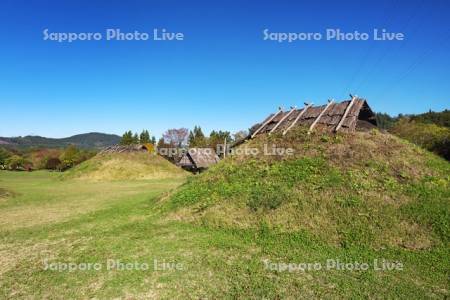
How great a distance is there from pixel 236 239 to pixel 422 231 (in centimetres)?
548

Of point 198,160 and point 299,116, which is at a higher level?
point 299,116

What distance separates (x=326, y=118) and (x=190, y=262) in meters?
11.4

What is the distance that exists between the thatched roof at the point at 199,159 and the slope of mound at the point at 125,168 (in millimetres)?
6901

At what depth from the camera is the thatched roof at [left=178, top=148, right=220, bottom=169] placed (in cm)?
4906

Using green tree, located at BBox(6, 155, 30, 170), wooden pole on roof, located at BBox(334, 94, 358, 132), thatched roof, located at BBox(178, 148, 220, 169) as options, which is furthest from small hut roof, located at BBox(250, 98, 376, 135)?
green tree, located at BBox(6, 155, 30, 170)

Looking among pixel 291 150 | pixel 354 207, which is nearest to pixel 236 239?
pixel 354 207

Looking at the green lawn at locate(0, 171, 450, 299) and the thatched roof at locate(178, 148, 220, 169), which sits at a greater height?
the thatched roof at locate(178, 148, 220, 169)

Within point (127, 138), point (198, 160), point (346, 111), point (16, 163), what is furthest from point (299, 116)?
point (127, 138)

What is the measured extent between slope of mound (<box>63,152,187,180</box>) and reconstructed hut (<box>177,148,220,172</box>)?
677 centimetres

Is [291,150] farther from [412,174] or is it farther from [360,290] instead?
[360,290]

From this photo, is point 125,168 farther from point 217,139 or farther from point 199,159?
point 217,139

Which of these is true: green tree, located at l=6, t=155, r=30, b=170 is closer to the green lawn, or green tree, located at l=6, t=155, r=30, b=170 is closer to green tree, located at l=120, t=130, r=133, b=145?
green tree, located at l=120, t=130, r=133, b=145

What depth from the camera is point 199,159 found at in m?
49.8

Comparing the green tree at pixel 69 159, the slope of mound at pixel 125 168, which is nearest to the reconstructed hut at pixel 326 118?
the slope of mound at pixel 125 168
